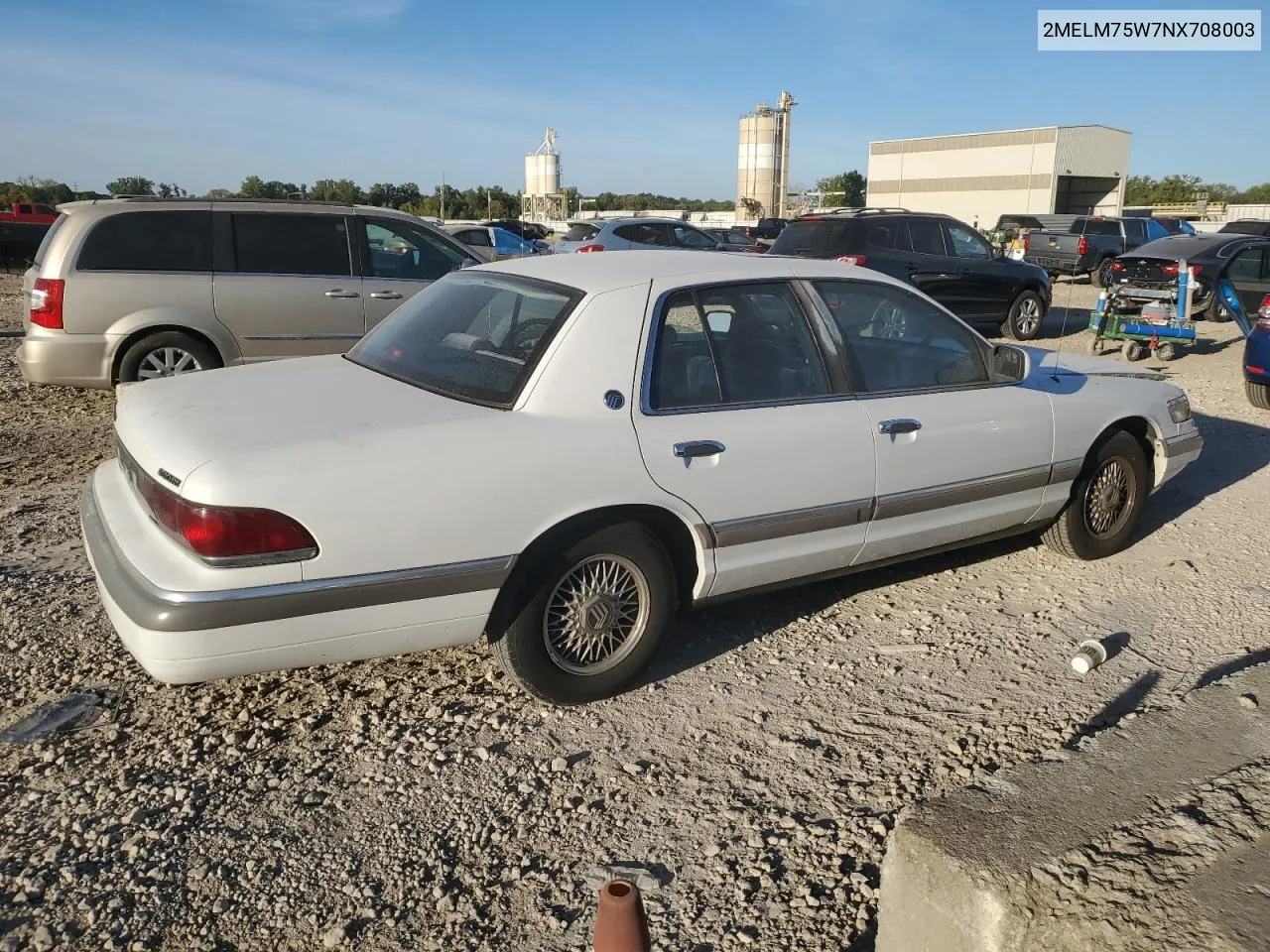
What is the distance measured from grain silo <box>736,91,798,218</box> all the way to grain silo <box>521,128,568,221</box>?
14.5 meters

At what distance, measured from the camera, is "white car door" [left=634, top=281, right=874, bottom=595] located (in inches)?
146

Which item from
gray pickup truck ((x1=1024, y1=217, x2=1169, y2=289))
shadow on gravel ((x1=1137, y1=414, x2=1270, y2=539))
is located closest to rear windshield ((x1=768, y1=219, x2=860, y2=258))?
shadow on gravel ((x1=1137, y1=414, x2=1270, y2=539))

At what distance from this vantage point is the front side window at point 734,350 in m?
3.78

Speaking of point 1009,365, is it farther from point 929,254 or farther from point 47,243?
point 929,254

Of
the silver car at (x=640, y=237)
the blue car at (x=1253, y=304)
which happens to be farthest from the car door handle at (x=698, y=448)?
the silver car at (x=640, y=237)

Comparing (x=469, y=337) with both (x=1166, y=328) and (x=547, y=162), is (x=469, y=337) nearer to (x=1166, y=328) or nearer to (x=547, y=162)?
(x=1166, y=328)

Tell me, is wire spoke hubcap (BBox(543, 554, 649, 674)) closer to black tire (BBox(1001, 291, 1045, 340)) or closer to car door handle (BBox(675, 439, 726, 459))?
car door handle (BBox(675, 439, 726, 459))

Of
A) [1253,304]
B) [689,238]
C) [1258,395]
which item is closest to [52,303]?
[1258,395]

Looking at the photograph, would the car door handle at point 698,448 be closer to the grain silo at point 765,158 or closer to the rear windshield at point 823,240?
the rear windshield at point 823,240

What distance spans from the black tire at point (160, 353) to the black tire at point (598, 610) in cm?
503

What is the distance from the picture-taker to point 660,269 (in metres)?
4.01

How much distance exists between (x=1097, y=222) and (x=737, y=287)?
89.5ft

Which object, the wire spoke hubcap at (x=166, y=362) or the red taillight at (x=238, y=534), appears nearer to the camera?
the red taillight at (x=238, y=534)

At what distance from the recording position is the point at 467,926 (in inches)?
103
